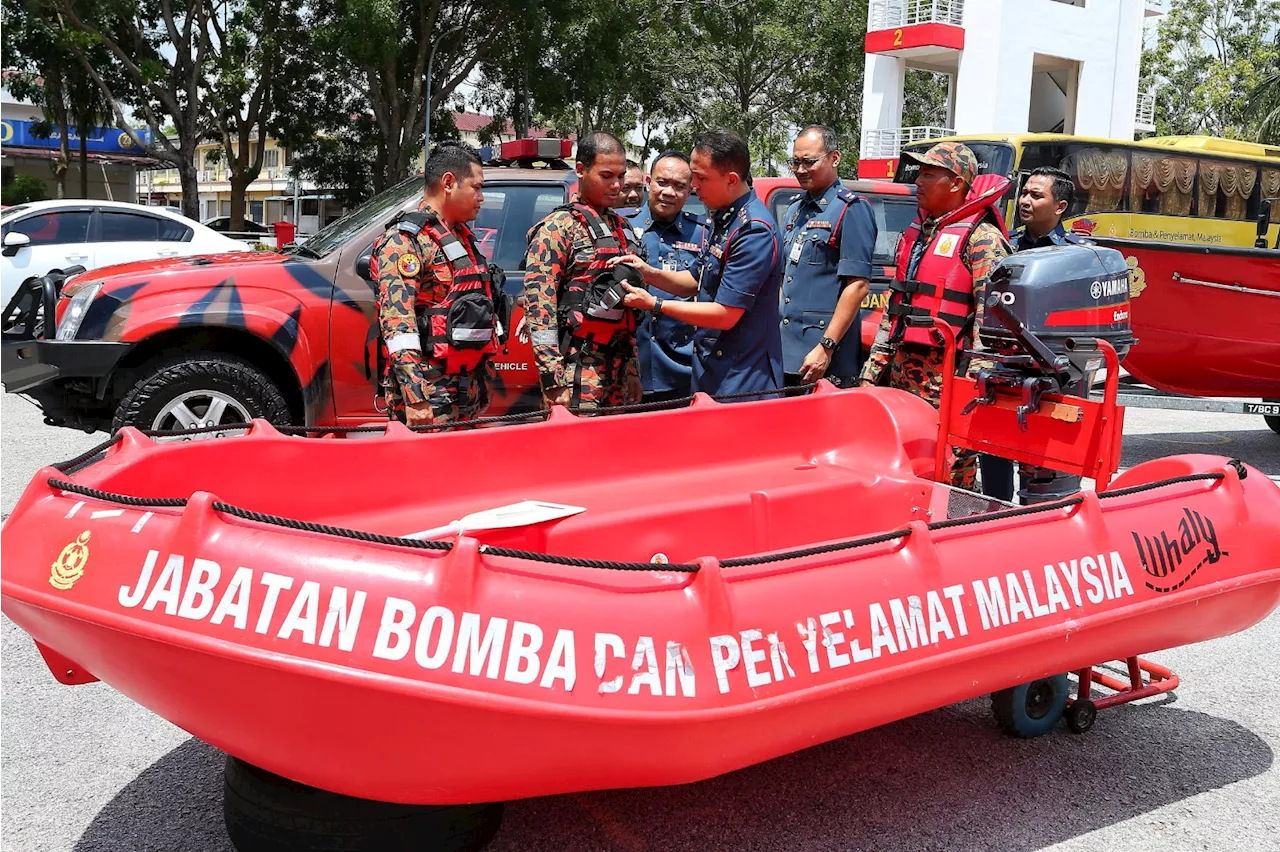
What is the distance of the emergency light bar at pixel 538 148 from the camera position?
620 centimetres

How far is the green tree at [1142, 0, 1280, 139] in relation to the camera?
33031mm

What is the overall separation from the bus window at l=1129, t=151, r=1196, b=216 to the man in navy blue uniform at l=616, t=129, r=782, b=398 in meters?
8.75

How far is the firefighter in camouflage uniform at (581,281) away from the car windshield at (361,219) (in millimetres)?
1976

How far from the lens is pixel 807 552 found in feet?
9.21

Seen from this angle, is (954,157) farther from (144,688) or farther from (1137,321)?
(1137,321)

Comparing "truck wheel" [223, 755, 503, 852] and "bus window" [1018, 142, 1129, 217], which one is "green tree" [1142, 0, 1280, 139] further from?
"truck wheel" [223, 755, 503, 852]

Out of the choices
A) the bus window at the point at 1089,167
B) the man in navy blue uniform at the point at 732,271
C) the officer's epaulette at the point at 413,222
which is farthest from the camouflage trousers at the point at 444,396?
the bus window at the point at 1089,167

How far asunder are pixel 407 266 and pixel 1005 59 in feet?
93.9

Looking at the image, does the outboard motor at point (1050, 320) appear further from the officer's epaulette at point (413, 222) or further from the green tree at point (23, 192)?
the green tree at point (23, 192)

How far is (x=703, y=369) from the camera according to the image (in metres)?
4.98

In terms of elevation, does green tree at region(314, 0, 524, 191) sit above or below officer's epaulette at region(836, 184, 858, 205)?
above

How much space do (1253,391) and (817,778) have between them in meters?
6.74

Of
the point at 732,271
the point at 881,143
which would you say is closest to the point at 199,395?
the point at 732,271

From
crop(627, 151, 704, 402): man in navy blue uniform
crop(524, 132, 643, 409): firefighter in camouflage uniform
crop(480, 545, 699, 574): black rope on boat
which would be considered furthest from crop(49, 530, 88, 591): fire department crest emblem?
crop(627, 151, 704, 402): man in navy blue uniform
